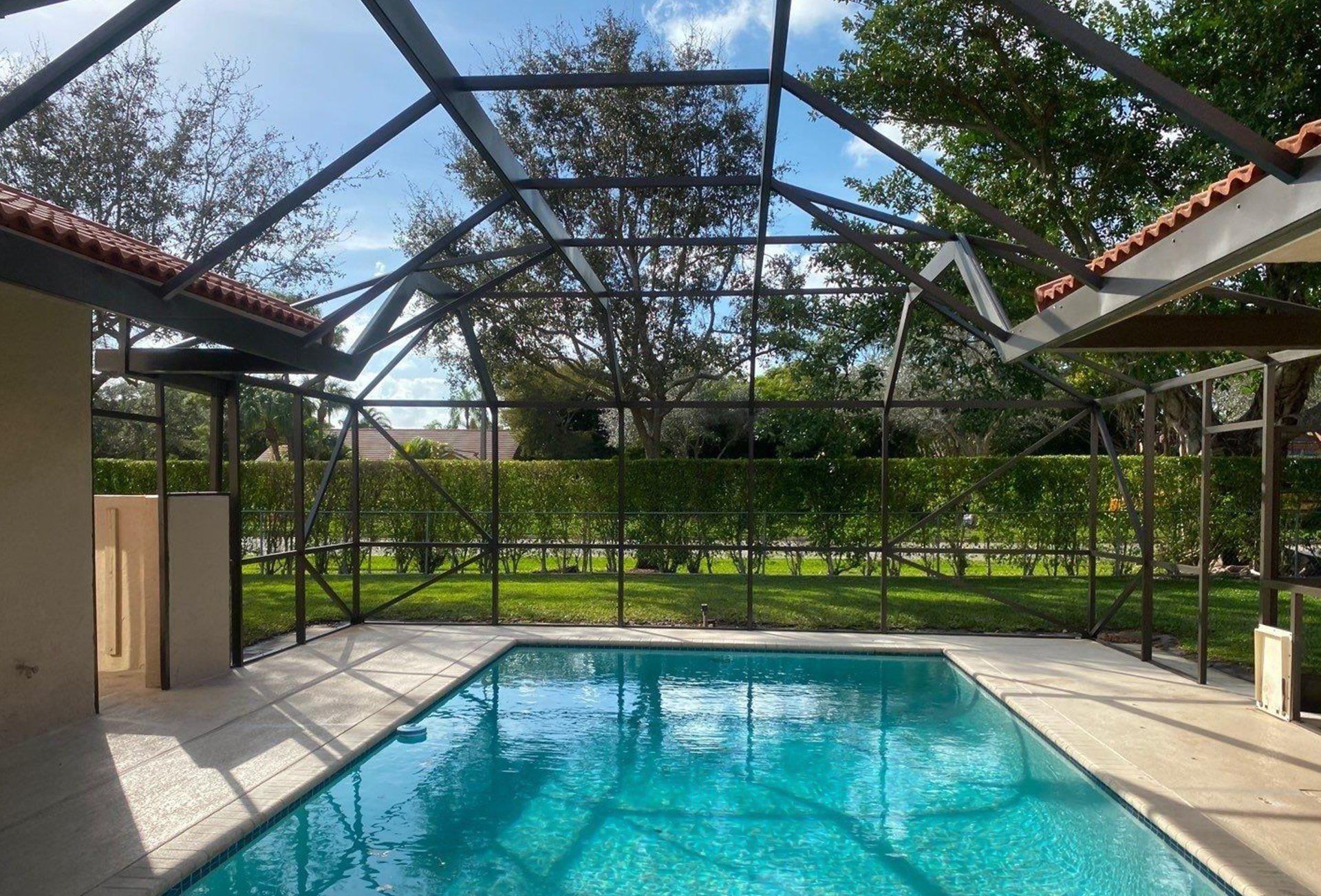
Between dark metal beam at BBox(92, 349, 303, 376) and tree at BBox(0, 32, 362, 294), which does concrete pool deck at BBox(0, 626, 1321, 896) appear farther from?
tree at BBox(0, 32, 362, 294)

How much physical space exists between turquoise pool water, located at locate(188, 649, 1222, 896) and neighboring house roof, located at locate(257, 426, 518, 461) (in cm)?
2575

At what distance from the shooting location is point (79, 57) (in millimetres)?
4094

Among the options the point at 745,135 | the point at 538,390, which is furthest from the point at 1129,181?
the point at 538,390

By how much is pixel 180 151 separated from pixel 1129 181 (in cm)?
1503

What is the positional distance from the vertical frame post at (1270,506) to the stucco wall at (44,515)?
865 cm

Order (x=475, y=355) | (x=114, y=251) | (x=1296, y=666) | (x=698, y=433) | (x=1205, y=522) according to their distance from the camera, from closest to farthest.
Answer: (x=114, y=251)
(x=1296, y=666)
(x=1205, y=522)
(x=475, y=355)
(x=698, y=433)

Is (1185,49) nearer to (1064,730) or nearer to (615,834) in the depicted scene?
(1064,730)

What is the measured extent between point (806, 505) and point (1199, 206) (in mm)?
11234

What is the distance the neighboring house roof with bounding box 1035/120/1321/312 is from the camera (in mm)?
3337

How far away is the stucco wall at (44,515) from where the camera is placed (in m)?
6.10

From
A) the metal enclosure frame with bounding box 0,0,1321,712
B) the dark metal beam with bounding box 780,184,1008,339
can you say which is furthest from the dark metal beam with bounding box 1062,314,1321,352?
the dark metal beam with bounding box 780,184,1008,339

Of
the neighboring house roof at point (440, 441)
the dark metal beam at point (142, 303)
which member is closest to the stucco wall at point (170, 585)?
the dark metal beam at point (142, 303)

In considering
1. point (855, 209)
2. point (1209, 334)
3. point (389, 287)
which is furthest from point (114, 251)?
point (1209, 334)

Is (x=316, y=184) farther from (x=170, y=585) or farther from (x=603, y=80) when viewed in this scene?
(x=170, y=585)
